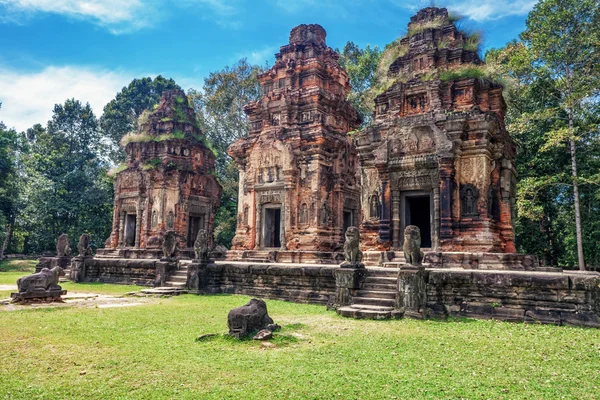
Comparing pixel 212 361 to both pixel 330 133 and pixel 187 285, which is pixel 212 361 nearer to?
pixel 187 285

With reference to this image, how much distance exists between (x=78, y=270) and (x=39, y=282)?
25.0 feet

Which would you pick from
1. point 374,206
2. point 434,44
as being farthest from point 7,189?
point 434,44

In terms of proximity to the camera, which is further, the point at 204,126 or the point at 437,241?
the point at 204,126

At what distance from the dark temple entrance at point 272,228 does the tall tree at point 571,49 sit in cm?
1207

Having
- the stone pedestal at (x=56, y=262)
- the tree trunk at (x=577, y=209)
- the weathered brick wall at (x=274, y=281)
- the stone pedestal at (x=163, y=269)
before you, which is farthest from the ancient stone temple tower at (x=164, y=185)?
the tree trunk at (x=577, y=209)

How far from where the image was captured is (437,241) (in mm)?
12844

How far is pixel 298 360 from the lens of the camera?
5523 mm

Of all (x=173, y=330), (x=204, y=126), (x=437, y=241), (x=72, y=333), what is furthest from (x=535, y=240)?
(x=204, y=126)

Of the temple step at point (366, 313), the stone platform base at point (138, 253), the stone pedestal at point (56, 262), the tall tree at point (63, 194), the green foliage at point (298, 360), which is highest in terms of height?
the tall tree at point (63, 194)

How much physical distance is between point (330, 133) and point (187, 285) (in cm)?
918

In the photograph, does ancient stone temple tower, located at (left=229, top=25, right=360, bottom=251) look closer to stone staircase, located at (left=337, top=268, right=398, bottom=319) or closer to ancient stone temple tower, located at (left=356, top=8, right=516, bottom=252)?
ancient stone temple tower, located at (left=356, top=8, right=516, bottom=252)

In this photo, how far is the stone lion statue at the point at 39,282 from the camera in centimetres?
1066

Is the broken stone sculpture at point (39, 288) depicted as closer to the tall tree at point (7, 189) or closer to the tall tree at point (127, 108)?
the tall tree at point (7, 189)

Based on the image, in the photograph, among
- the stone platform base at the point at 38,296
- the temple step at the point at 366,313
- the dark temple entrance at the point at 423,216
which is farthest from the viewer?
the dark temple entrance at the point at 423,216
